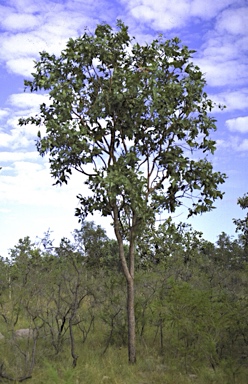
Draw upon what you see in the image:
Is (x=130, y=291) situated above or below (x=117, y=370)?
above

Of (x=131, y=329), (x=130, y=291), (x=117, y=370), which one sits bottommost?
(x=117, y=370)

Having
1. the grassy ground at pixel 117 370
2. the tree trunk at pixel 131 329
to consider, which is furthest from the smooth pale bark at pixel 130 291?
the grassy ground at pixel 117 370

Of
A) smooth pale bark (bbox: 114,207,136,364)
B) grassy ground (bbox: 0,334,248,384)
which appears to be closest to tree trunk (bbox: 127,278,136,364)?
smooth pale bark (bbox: 114,207,136,364)

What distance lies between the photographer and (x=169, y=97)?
12.1 metres

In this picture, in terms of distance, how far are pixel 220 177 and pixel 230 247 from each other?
35.4 m

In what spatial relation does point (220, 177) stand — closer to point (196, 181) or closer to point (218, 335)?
point (196, 181)

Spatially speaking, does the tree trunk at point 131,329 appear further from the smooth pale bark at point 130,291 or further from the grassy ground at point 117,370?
the grassy ground at point 117,370

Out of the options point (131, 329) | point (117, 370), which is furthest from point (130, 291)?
point (117, 370)

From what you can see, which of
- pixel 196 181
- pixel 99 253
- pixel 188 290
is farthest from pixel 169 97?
pixel 99 253

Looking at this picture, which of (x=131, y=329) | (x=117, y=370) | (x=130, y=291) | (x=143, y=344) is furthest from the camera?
(x=143, y=344)

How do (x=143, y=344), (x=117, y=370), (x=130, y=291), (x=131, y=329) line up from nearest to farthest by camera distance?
(x=117, y=370) < (x=131, y=329) < (x=130, y=291) < (x=143, y=344)

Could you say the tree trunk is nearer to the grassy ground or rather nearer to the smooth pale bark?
the smooth pale bark

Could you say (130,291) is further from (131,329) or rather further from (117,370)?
(117,370)

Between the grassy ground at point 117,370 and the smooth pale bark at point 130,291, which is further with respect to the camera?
the smooth pale bark at point 130,291
